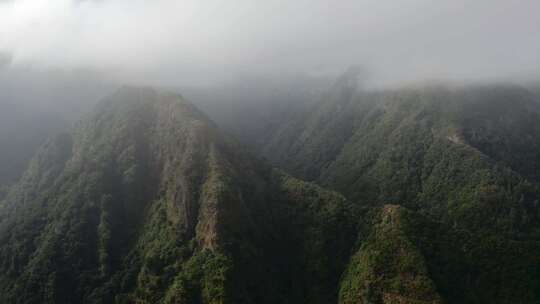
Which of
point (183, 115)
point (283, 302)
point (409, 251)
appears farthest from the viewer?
point (183, 115)

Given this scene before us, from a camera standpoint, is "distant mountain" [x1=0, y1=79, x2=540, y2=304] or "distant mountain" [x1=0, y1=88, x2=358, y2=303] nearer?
"distant mountain" [x1=0, y1=79, x2=540, y2=304]

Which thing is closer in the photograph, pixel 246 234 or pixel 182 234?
pixel 246 234

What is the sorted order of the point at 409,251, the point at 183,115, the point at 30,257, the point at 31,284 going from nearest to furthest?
the point at 409,251 < the point at 31,284 < the point at 30,257 < the point at 183,115

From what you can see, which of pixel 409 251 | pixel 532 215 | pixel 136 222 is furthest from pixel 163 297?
pixel 532 215

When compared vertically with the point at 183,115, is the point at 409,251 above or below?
below

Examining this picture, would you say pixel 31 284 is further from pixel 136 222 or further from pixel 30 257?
pixel 136 222

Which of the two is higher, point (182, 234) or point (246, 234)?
point (246, 234)

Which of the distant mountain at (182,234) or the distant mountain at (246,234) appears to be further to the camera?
the distant mountain at (182,234)

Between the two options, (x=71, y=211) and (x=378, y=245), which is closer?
(x=378, y=245)
